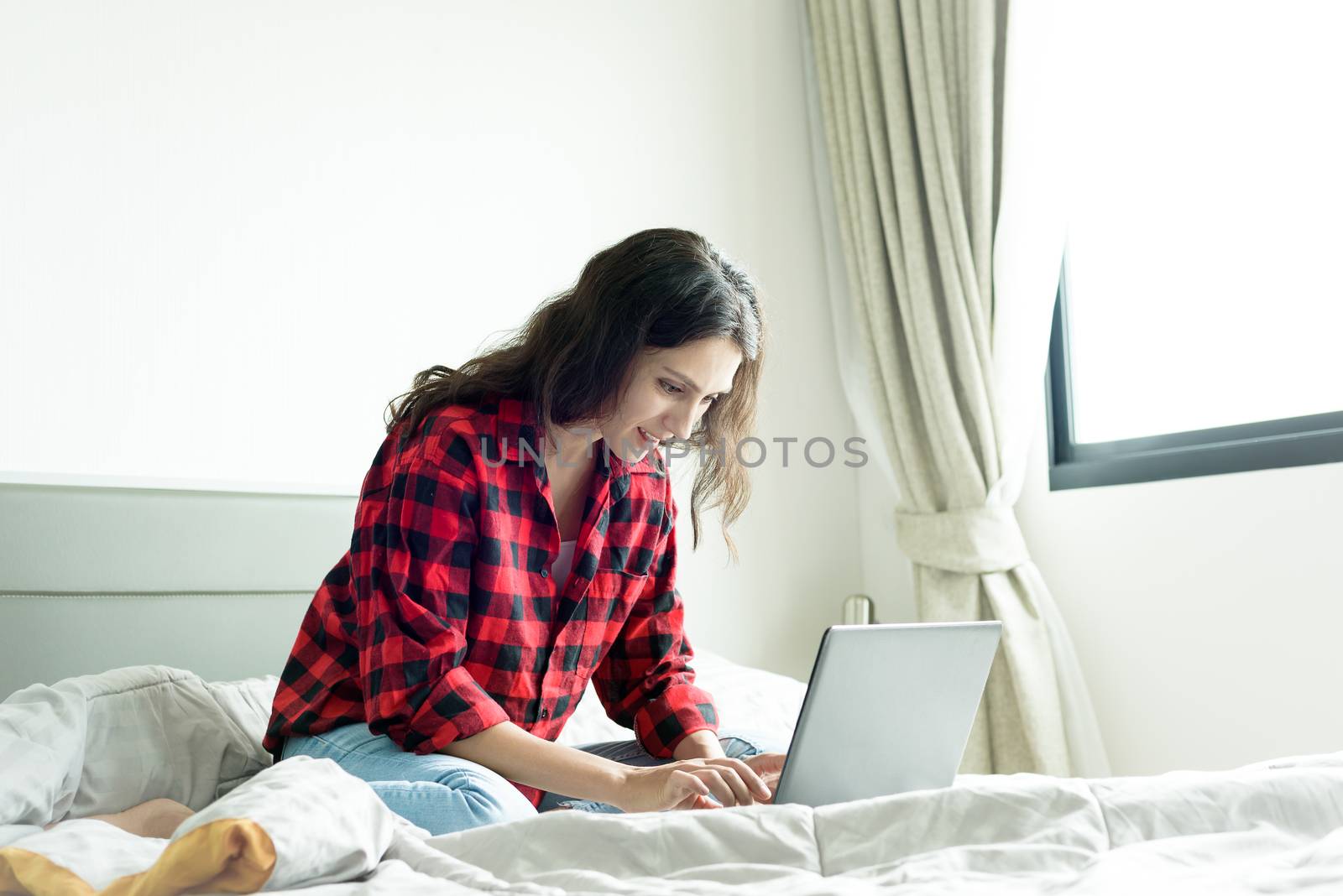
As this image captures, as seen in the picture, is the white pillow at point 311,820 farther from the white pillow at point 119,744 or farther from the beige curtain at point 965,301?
the beige curtain at point 965,301

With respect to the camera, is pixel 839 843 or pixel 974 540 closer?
pixel 839 843

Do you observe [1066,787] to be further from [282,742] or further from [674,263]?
[282,742]

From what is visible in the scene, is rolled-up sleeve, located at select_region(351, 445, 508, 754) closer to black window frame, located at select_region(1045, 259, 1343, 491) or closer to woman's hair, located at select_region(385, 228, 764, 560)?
woman's hair, located at select_region(385, 228, 764, 560)

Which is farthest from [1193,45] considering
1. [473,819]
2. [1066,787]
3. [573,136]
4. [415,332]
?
[473,819]

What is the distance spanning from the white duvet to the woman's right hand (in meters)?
0.23

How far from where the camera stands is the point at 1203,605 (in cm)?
205

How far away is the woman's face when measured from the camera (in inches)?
55.1

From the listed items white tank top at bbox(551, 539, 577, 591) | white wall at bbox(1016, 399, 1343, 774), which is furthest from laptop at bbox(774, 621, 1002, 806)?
white wall at bbox(1016, 399, 1343, 774)

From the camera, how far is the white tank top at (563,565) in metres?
1.48

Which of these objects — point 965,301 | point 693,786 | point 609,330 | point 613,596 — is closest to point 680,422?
point 609,330

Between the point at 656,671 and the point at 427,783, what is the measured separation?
1.55 feet

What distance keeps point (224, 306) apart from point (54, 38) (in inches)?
19.6

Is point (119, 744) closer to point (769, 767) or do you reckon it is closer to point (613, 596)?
point (613, 596)

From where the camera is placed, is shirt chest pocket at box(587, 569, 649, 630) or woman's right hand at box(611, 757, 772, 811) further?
shirt chest pocket at box(587, 569, 649, 630)
